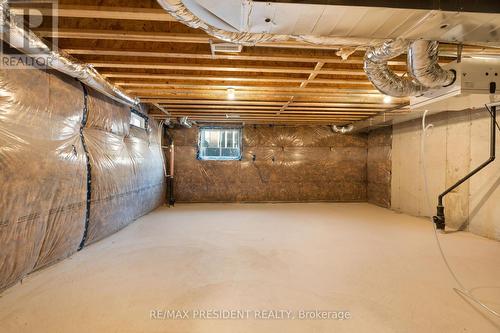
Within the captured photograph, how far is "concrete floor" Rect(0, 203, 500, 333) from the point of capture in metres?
1.38

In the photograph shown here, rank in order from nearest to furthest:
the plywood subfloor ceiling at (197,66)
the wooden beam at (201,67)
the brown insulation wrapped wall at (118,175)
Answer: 1. the plywood subfloor ceiling at (197,66)
2. the wooden beam at (201,67)
3. the brown insulation wrapped wall at (118,175)

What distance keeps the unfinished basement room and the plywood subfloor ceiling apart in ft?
0.05

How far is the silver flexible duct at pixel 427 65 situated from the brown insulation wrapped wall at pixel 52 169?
270cm

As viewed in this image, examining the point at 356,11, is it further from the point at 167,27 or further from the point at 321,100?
the point at 321,100

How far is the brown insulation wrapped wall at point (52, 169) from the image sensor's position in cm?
165

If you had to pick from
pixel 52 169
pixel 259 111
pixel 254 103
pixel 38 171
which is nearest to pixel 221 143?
pixel 259 111

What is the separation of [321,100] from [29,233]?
3.48 metres

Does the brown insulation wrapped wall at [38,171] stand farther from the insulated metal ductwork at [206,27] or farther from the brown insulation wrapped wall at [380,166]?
the brown insulation wrapped wall at [380,166]

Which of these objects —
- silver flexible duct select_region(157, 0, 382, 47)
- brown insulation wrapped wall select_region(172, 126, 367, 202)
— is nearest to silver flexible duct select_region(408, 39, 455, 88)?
silver flexible duct select_region(157, 0, 382, 47)

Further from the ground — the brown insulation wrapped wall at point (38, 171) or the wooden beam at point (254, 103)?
the wooden beam at point (254, 103)

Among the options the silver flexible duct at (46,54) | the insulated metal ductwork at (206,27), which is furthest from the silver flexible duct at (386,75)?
the silver flexible duct at (46,54)

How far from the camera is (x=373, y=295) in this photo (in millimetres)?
1667

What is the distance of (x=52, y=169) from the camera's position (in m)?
2.02

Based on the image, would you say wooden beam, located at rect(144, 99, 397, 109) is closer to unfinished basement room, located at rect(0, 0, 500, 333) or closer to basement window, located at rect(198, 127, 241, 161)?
unfinished basement room, located at rect(0, 0, 500, 333)
